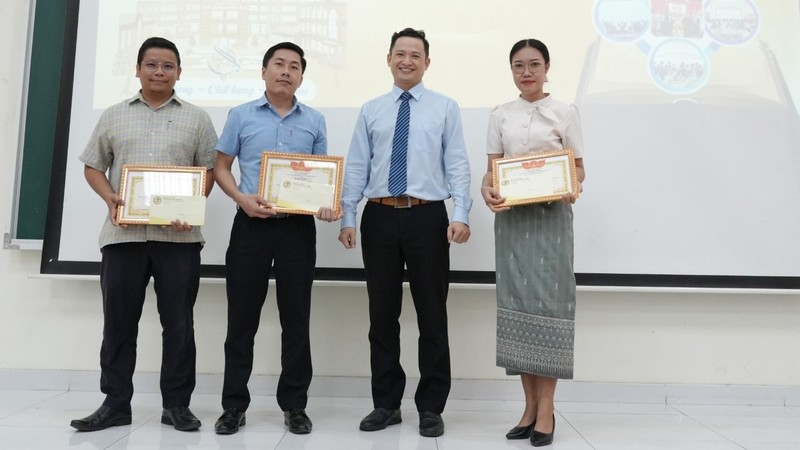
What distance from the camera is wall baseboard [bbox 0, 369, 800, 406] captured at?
3.00 m

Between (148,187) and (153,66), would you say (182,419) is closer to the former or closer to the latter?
(148,187)

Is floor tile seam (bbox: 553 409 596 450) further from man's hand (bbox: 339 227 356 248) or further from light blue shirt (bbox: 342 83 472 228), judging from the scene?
man's hand (bbox: 339 227 356 248)

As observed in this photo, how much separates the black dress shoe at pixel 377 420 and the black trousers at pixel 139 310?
2.42 ft

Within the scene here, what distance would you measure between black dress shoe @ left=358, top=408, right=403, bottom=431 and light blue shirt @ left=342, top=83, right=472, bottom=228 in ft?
2.57

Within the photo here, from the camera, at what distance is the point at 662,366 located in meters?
3.03

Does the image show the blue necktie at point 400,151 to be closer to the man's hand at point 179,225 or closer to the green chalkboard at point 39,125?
the man's hand at point 179,225

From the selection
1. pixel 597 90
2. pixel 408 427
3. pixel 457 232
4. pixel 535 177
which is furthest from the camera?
pixel 597 90

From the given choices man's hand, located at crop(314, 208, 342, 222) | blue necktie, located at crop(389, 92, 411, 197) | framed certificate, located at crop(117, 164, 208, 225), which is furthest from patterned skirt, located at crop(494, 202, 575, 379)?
framed certificate, located at crop(117, 164, 208, 225)

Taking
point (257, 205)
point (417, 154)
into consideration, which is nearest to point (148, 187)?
point (257, 205)

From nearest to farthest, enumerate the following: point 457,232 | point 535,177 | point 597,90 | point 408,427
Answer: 1. point 535,177
2. point 457,232
3. point 408,427
4. point 597,90

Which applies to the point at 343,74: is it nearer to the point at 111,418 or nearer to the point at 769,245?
the point at 111,418

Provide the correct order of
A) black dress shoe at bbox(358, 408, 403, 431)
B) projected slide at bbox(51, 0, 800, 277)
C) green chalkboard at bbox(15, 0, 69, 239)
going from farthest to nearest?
green chalkboard at bbox(15, 0, 69, 239), projected slide at bbox(51, 0, 800, 277), black dress shoe at bbox(358, 408, 403, 431)

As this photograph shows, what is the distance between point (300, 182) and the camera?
2.34 meters

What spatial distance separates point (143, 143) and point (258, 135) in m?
0.45
